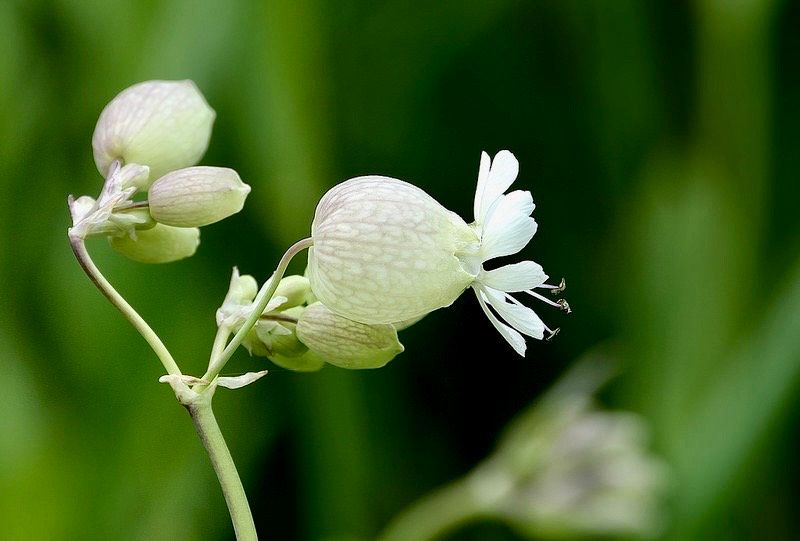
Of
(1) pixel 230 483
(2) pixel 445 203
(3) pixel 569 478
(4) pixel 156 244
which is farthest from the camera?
(2) pixel 445 203

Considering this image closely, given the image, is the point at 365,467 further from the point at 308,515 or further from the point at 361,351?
the point at 361,351

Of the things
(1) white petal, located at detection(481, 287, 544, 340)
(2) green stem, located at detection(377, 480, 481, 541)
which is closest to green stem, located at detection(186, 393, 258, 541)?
(1) white petal, located at detection(481, 287, 544, 340)

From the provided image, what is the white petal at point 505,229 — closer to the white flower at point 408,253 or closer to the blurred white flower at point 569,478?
the white flower at point 408,253

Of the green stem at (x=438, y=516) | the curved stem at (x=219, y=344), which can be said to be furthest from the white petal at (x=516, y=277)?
the green stem at (x=438, y=516)

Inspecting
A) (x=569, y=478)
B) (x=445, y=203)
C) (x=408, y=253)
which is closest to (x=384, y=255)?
(x=408, y=253)

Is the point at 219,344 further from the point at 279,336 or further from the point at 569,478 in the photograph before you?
the point at 569,478

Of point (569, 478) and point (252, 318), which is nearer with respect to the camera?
point (252, 318)
